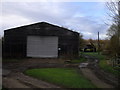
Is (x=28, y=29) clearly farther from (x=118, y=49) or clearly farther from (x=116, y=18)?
(x=116, y=18)

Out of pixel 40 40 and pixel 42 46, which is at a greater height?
pixel 40 40

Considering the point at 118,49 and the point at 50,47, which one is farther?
the point at 50,47

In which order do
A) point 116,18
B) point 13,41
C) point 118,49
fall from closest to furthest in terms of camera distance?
point 116,18, point 118,49, point 13,41

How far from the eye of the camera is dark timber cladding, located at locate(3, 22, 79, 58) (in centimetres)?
2419

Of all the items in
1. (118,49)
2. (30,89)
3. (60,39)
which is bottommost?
(30,89)

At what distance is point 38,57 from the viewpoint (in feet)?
80.0

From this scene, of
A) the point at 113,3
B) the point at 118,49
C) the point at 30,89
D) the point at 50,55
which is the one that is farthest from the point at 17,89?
the point at 50,55

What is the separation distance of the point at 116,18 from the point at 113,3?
1.42 meters

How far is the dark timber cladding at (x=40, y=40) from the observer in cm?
2419

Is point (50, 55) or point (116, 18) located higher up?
point (116, 18)

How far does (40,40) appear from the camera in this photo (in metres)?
24.6

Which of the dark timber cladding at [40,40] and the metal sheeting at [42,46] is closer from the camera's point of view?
the dark timber cladding at [40,40]

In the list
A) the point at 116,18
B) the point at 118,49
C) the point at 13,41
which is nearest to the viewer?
the point at 116,18

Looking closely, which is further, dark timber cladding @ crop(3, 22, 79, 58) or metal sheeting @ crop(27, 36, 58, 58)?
metal sheeting @ crop(27, 36, 58, 58)
